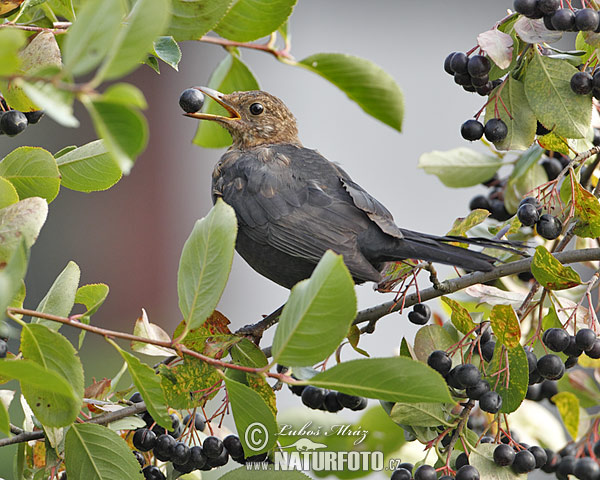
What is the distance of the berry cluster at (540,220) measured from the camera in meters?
1.74

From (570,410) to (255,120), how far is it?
1520mm

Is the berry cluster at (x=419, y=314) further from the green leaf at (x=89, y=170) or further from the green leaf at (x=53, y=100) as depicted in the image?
the green leaf at (x=53, y=100)

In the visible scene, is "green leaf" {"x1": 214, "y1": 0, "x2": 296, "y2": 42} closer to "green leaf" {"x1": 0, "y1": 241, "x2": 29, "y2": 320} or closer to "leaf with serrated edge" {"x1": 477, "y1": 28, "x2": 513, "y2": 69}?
"leaf with serrated edge" {"x1": 477, "y1": 28, "x2": 513, "y2": 69}

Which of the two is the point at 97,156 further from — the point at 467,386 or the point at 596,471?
the point at 596,471

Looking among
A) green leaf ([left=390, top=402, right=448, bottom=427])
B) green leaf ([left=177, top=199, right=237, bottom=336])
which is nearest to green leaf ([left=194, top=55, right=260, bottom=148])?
green leaf ([left=177, top=199, right=237, bottom=336])

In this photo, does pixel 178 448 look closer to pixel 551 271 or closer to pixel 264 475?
pixel 264 475

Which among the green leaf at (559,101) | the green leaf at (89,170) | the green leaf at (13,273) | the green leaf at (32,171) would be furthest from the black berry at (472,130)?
the green leaf at (13,273)

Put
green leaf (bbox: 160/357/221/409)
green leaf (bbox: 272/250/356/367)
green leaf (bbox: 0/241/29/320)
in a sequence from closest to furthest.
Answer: green leaf (bbox: 0/241/29/320) < green leaf (bbox: 272/250/356/367) < green leaf (bbox: 160/357/221/409)

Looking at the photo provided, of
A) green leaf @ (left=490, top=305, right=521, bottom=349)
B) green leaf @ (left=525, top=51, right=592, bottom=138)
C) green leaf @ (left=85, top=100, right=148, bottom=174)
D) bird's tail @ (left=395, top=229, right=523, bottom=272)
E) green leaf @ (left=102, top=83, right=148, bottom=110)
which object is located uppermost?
green leaf @ (left=525, top=51, right=592, bottom=138)

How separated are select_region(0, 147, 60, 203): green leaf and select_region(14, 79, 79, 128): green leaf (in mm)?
613

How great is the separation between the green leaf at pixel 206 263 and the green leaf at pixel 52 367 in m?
0.18

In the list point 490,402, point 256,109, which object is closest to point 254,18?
point 490,402

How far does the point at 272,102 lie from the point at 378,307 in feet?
4.28

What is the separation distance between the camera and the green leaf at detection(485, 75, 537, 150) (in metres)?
1.78
